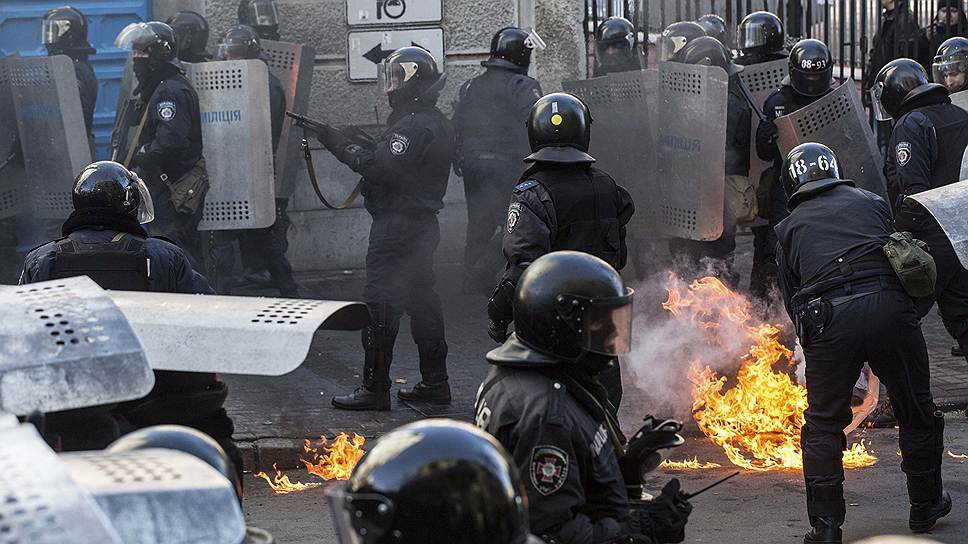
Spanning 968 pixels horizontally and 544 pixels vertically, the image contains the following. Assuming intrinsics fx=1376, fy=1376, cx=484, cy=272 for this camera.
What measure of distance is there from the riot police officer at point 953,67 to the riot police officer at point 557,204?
342cm

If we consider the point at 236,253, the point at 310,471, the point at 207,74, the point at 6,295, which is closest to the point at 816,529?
the point at 310,471

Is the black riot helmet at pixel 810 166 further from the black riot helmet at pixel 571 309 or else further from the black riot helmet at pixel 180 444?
the black riot helmet at pixel 180 444

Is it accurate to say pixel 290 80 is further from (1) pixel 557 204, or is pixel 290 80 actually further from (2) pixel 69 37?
(1) pixel 557 204

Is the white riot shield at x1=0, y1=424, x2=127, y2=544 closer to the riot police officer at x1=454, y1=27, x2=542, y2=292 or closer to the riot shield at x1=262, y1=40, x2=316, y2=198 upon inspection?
the riot police officer at x1=454, y1=27, x2=542, y2=292

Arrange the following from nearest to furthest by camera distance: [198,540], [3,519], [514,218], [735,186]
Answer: [3,519] → [198,540] → [514,218] → [735,186]

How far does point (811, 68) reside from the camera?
8445 mm

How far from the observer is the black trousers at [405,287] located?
7840 mm

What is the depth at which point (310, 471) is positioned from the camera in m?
6.85

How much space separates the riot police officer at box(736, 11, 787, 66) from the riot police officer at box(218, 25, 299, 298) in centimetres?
328

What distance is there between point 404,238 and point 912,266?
3.25m

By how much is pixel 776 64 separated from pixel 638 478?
618 cm

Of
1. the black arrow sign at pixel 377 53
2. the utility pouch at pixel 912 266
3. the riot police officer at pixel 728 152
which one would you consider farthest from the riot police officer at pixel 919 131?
the black arrow sign at pixel 377 53

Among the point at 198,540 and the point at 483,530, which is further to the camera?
the point at 483,530

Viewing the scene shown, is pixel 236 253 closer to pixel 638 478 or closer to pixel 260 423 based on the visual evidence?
pixel 260 423
